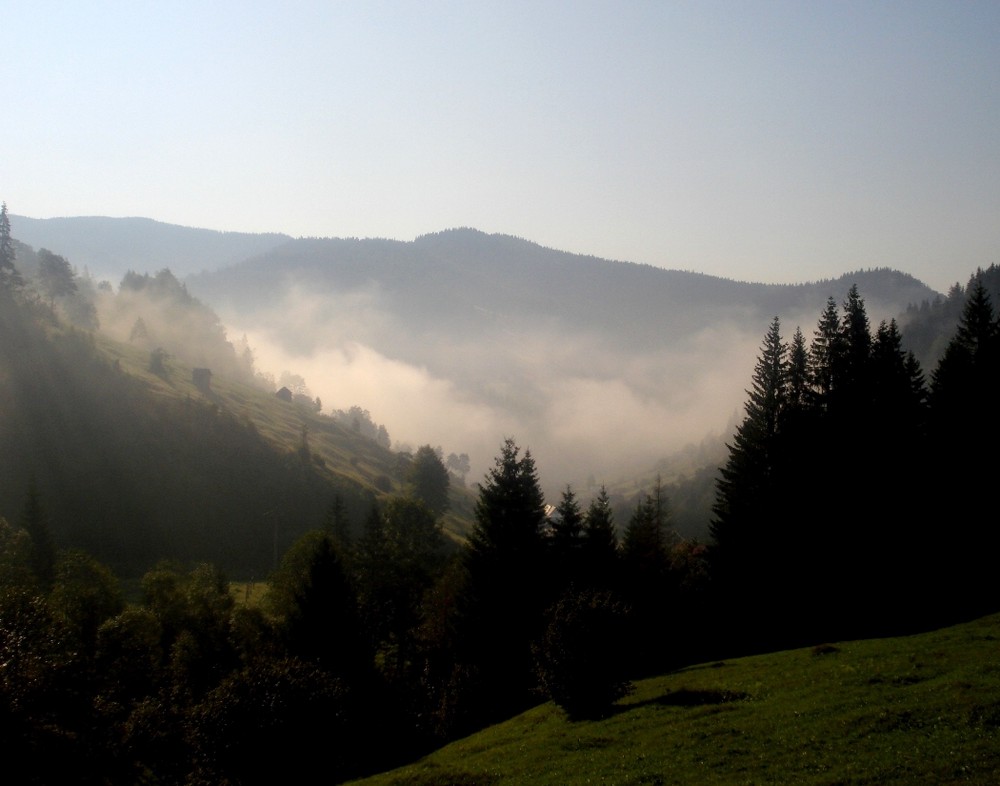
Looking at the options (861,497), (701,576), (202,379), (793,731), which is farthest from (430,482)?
(793,731)

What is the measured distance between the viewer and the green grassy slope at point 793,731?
19.5 meters

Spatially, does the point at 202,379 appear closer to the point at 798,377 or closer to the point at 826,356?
the point at 798,377

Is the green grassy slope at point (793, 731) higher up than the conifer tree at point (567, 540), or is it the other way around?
the conifer tree at point (567, 540)

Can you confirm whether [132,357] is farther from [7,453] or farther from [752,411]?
[752,411]

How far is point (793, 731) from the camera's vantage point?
2291 cm

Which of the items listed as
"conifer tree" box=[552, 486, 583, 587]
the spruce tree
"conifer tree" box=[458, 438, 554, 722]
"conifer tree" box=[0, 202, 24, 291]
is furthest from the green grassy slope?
"conifer tree" box=[0, 202, 24, 291]

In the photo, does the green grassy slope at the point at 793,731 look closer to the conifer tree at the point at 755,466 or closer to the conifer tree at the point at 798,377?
the conifer tree at the point at 755,466

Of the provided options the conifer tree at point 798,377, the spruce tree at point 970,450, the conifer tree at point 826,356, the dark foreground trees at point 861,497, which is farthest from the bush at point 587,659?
the conifer tree at point 826,356

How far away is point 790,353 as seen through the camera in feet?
211

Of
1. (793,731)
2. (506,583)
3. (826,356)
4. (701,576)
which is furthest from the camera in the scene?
(701,576)

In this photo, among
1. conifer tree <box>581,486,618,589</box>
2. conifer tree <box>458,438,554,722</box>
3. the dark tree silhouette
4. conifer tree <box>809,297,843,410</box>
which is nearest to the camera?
conifer tree <box>458,438,554,722</box>

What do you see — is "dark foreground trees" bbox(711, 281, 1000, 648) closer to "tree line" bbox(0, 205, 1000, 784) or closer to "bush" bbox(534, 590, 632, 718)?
"tree line" bbox(0, 205, 1000, 784)

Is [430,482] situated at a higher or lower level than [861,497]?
higher

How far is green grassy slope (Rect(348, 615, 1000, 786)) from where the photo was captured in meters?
19.5
